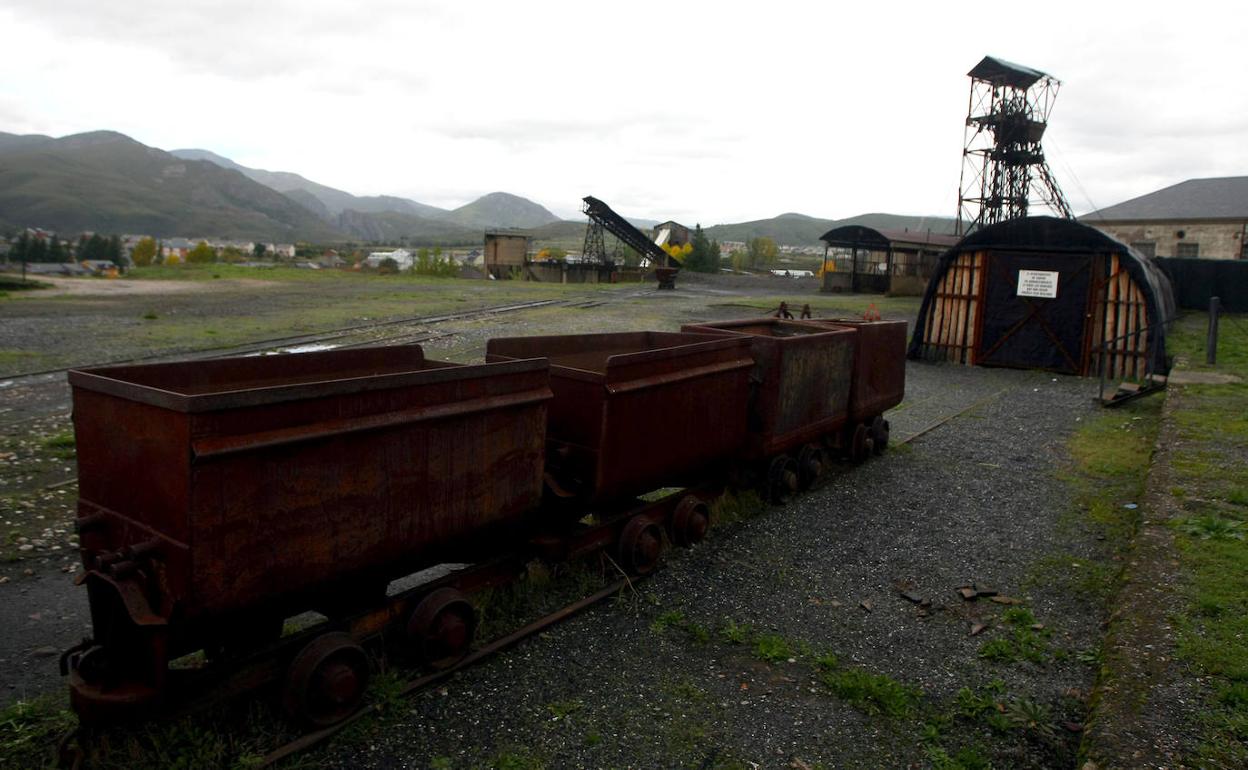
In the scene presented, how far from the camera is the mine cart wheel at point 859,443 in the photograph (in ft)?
34.0

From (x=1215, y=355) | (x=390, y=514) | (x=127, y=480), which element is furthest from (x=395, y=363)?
(x=1215, y=355)

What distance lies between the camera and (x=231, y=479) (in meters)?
3.85

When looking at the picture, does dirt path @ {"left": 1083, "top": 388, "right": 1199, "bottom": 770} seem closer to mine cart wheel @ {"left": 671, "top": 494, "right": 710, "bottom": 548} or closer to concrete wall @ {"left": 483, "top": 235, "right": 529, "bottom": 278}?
mine cart wheel @ {"left": 671, "top": 494, "right": 710, "bottom": 548}

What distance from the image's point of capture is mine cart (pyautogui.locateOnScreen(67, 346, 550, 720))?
3791 millimetres

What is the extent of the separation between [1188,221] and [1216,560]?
53464 millimetres

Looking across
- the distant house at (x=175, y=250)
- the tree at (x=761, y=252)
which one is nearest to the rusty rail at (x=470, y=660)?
the distant house at (x=175, y=250)

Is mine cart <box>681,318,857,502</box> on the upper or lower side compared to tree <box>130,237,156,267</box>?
lower

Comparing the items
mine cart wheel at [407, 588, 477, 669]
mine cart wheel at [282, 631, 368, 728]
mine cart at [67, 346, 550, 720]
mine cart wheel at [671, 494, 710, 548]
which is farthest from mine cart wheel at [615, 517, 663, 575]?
mine cart wheel at [282, 631, 368, 728]

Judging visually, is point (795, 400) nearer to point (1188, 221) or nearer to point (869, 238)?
point (869, 238)

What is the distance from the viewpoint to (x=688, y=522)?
Result: 7156 millimetres

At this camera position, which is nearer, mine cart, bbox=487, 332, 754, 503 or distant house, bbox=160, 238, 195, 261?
mine cart, bbox=487, 332, 754, 503

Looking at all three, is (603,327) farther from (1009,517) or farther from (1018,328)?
(1009,517)

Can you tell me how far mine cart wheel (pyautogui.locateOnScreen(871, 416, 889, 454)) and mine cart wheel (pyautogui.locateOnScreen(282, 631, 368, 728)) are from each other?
8.11 metres

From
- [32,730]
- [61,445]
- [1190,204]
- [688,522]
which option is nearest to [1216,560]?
[688,522]
